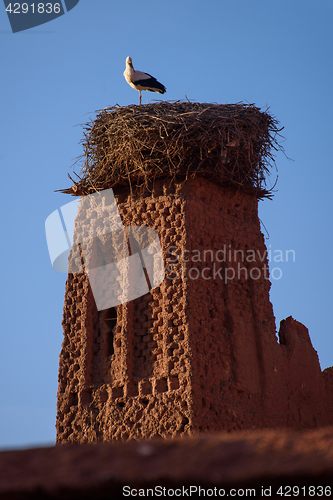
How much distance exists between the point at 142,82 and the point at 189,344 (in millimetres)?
5455

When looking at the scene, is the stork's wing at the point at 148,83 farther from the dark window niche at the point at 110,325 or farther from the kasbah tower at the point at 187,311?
the dark window niche at the point at 110,325

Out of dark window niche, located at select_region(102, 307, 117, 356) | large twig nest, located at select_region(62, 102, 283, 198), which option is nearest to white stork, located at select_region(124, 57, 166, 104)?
large twig nest, located at select_region(62, 102, 283, 198)

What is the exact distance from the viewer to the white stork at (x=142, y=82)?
11.2 metres

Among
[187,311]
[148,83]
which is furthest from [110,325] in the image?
[148,83]

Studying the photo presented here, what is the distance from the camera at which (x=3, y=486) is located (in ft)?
8.60

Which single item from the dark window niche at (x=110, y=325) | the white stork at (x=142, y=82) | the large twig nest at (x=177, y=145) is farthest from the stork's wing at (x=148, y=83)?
the dark window niche at (x=110, y=325)

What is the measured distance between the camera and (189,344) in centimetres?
782

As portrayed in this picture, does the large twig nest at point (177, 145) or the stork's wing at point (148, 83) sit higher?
the stork's wing at point (148, 83)

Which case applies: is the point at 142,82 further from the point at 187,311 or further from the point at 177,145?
the point at 187,311

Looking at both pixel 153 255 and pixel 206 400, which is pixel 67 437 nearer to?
pixel 206 400

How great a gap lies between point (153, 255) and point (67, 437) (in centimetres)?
281

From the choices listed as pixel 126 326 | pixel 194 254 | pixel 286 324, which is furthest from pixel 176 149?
pixel 286 324

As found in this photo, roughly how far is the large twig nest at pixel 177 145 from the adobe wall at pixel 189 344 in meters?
0.26

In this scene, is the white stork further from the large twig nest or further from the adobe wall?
the adobe wall
